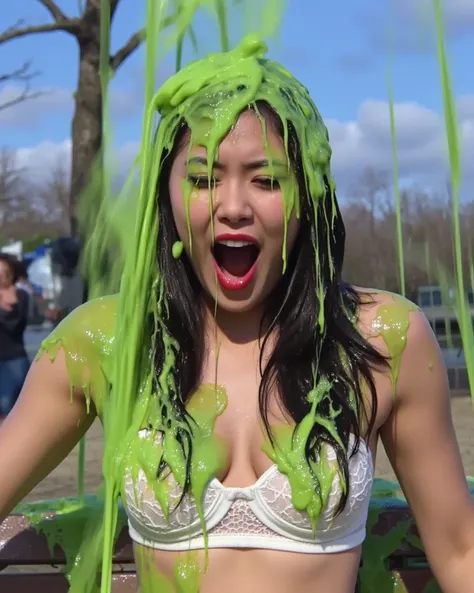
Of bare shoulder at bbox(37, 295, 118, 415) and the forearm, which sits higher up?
bare shoulder at bbox(37, 295, 118, 415)

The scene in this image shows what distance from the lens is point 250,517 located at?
1.56 meters

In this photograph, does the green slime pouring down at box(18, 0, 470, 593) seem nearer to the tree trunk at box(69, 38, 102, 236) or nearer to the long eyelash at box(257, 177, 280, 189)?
the long eyelash at box(257, 177, 280, 189)

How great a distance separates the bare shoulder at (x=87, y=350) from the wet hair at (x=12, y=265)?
15.6 feet

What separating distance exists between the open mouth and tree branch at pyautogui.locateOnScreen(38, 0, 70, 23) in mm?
5891

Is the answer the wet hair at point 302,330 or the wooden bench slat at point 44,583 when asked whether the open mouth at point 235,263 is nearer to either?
the wet hair at point 302,330

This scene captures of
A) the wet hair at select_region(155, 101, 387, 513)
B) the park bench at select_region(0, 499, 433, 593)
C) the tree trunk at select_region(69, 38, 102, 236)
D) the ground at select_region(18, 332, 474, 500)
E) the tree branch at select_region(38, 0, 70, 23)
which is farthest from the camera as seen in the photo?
the tree branch at select_region(38, 0, 70, 23)

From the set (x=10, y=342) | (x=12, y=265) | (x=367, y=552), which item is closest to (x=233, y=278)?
(x=367, y=552)

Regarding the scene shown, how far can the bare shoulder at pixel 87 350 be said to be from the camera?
5.61ft

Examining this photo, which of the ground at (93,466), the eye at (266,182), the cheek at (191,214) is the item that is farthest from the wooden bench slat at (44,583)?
the ground at (93,466)

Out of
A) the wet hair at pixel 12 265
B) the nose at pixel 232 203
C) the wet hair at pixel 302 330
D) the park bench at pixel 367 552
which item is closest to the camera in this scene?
the nose at pixel 232 203

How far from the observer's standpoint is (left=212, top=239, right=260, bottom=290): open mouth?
1.58m

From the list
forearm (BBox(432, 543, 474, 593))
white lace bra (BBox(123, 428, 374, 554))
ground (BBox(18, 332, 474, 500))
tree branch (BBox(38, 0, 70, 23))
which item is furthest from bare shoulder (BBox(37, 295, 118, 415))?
tree branch (BBox(38, 0, 70, 23))

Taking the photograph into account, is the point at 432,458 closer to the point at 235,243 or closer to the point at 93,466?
the point at 235,243

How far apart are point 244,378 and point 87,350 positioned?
302 mm
